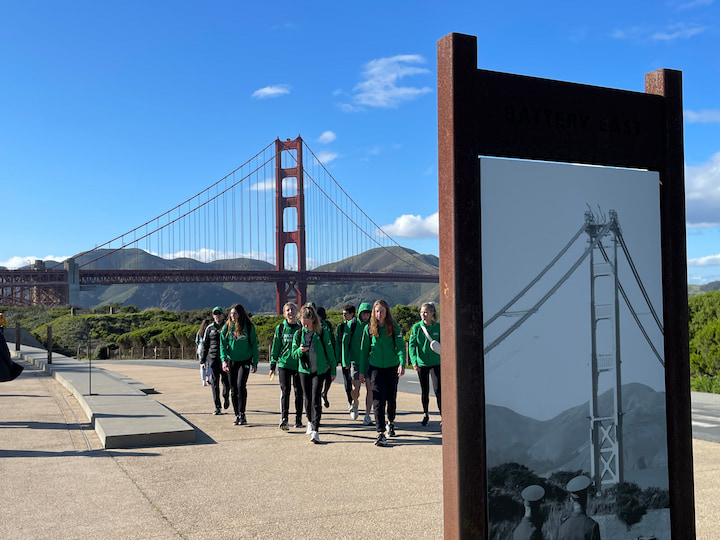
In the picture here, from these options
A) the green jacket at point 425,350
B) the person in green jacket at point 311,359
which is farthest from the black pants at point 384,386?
the green jacket at point 425,350

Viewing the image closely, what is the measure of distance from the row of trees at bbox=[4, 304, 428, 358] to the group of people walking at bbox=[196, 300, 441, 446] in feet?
52.9

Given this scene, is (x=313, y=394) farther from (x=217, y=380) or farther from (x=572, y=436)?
(x=572, y=436)

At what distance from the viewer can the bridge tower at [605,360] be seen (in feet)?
10.1

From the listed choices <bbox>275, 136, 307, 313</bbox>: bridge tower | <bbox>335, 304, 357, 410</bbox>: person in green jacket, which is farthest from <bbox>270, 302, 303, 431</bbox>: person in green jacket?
<bbox>275, 136, 307, 313</bbox>: bridge tower

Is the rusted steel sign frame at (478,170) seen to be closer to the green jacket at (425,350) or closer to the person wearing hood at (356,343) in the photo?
the person wearing hood at (356,343)

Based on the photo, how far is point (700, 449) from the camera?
6766mm

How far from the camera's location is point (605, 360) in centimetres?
311

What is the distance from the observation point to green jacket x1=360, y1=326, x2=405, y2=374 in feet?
24.3

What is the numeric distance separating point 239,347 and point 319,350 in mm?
1494

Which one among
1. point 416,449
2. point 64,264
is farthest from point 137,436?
point 64,264

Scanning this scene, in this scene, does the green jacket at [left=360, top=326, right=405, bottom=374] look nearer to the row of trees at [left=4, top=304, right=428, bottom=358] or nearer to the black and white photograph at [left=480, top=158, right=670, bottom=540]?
the black and white photograph at [left=480, top=158, right=670, bottom=540]

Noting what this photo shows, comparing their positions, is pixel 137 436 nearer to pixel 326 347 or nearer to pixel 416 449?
pixel 326 347

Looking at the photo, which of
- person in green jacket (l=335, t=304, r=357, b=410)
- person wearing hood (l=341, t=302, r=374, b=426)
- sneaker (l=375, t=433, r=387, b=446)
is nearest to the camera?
sneaker (l=375, t=433, r=387, b=446)

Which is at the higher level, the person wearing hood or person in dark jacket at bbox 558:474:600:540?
the person wearing hood
